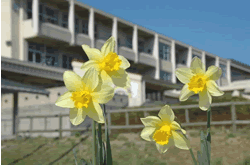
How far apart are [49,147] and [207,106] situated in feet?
29.7

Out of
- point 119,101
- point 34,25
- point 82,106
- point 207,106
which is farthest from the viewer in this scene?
point 34,25

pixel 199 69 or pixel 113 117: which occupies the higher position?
pixel 199 69

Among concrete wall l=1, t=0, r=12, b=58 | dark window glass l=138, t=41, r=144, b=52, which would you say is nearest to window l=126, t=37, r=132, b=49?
dark window glass l=138, t=41, r=144, b=52

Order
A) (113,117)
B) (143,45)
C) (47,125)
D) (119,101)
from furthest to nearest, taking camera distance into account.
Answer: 1. (143,45)
2. (119,101)
3. (47,125)
4. (113,117)

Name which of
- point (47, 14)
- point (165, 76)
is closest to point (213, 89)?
point (47, 14)

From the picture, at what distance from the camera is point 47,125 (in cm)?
1287

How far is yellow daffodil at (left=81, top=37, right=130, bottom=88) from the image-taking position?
1339 millimetres

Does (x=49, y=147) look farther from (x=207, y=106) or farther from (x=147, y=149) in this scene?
(x=207, y=106)

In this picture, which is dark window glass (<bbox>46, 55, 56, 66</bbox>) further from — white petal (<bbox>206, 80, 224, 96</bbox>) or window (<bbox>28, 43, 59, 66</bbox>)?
white petal (<bbox>206, 80, 224, 96</bbox>)

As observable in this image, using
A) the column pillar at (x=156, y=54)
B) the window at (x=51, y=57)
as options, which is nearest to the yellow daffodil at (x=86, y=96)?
the window at (x=51, y=57)

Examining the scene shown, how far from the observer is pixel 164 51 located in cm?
3322

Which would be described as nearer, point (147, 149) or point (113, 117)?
point (147, 149)

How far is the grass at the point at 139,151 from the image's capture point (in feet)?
20.8

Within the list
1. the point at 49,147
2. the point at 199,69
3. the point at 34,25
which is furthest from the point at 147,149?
the point at 34,25
